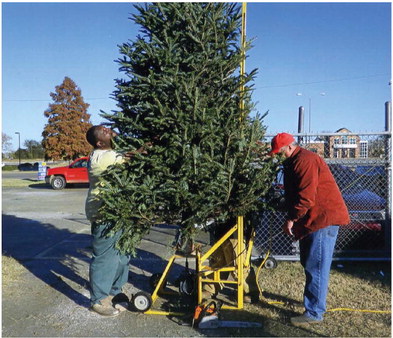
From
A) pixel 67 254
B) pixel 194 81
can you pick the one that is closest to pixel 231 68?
pixel 194 81

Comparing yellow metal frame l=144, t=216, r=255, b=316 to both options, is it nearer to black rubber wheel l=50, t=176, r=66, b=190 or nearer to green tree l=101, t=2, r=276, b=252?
green tree l=101, t=2, r=276, b=252

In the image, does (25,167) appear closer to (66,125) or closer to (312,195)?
(66,125)

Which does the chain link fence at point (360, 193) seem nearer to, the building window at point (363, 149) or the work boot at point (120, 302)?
the building window at point (363, 149)

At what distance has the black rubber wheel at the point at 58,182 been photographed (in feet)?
63.7

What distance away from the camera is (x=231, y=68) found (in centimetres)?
401

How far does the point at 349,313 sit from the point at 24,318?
3546 millimetres

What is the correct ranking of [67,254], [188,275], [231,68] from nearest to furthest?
[231,68], [188,275], [67,254]

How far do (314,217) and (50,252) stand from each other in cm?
510

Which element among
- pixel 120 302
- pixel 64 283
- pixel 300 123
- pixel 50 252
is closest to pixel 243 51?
pixel 300 123

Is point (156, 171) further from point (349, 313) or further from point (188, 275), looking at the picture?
point (349, 313)

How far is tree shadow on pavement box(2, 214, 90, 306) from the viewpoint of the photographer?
5234mm

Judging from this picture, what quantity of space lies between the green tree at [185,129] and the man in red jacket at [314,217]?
0.81ft

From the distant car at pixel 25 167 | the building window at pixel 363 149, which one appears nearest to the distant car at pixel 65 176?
the building window at pixel 363 149

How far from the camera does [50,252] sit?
689 centimetres
